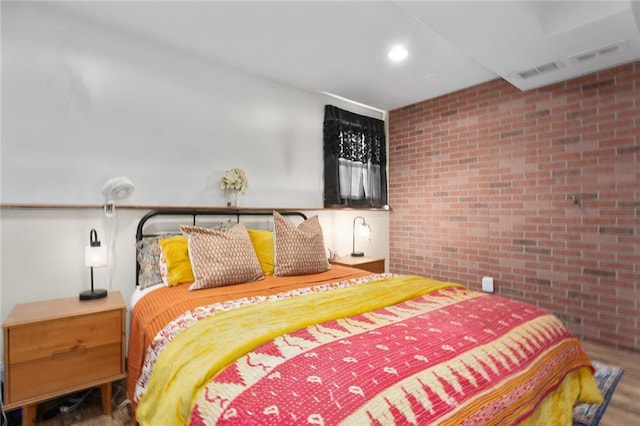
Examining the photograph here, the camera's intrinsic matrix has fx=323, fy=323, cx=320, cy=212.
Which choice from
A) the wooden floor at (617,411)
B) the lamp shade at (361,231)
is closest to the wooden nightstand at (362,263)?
the lamp shade at (361,231)

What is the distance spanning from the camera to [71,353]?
1.72 metres

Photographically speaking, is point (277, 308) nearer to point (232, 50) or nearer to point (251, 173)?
point (251, 173)

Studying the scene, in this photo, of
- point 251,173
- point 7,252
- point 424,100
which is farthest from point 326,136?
point 7,252

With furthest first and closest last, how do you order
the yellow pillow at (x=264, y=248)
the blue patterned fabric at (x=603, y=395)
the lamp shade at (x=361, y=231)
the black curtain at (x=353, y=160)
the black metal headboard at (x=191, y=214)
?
1. the lamp shade at (x=361, y=231)
2. the black curtain at (x=353, y=160)
3. the yellow pillow at (x=264, y=248)
4. the black metal headboard at (x=191, y=214)
5. the blue patterned fabric at (x=603, y=395)

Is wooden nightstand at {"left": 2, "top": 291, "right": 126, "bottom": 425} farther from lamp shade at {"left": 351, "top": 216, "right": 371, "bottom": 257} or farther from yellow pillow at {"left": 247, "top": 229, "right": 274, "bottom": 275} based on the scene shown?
lamp shade at {"left": 351, "top": 216, "right": 371, "bottom": 257}

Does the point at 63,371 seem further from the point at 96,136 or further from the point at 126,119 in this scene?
the point at 126,119

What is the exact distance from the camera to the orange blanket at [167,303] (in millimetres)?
1634

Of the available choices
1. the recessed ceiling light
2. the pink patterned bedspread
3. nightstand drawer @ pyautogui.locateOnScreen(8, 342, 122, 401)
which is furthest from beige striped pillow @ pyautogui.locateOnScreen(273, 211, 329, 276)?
the recessed ceiling light

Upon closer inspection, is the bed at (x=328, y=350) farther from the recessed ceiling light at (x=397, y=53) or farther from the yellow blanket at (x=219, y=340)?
the recessed ceiling light at (x=397, y=53)

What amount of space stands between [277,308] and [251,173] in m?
1.81

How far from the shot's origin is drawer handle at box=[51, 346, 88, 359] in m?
1.68

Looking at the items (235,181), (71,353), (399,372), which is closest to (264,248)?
(235,181)

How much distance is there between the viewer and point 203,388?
99 centimetres

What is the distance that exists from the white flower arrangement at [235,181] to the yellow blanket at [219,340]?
1.39 m
